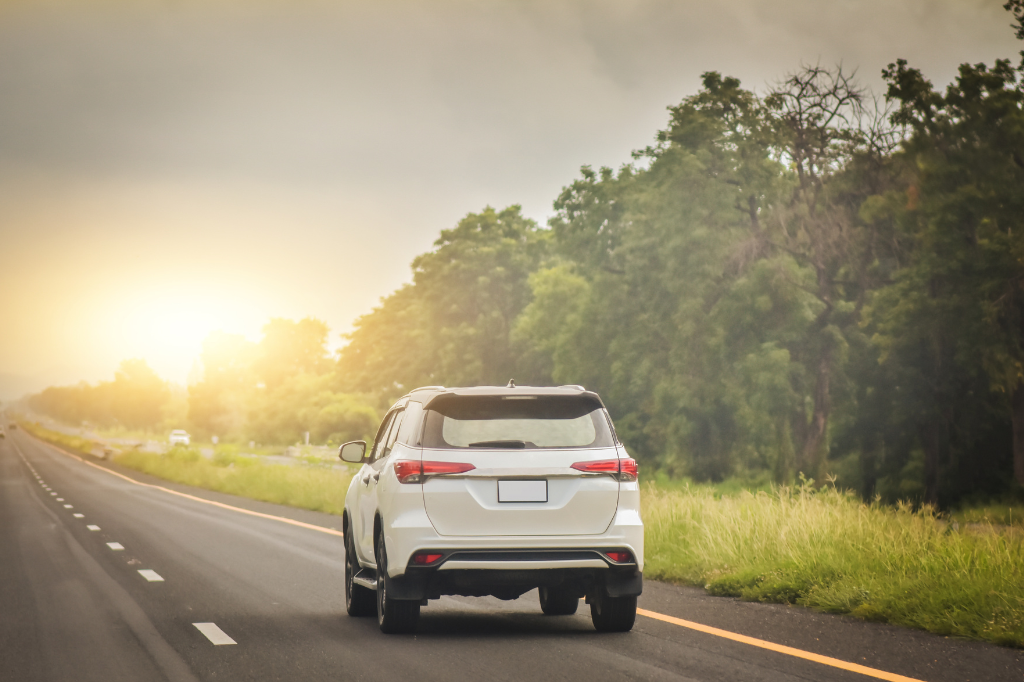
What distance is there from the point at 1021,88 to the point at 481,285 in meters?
42.5

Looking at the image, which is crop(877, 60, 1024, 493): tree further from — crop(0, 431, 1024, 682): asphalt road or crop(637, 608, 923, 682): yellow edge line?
crop(637, 608, 923, 682): yellow edge line

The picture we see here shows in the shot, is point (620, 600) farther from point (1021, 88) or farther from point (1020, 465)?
point (1021, 88)

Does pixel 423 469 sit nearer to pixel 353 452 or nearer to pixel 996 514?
pixel 353 452

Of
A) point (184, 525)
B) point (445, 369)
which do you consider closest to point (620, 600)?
point (184, 525)

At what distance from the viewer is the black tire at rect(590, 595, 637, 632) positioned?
29.5 ft

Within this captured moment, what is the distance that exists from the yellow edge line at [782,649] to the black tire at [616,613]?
0.62m

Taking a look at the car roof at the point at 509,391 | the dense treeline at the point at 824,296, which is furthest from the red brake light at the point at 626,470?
the dense treeline at the point at 824,296

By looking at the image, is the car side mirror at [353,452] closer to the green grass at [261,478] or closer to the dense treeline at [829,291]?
the green grass at [261,478]

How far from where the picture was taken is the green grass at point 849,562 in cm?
909

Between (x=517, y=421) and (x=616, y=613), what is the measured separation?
1.76m

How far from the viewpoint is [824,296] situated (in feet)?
135

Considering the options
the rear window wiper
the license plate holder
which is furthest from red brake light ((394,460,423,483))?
the license plate holder

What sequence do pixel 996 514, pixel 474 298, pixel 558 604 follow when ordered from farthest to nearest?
pixel 474 298 → pixel 996 514 → pixel 558 604

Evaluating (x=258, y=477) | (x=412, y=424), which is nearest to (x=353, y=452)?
(x=412, y=424)
